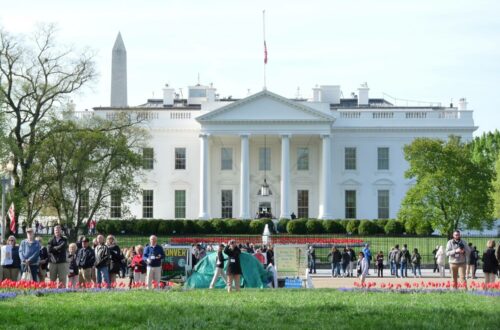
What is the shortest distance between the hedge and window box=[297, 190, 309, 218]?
7629 millimetres

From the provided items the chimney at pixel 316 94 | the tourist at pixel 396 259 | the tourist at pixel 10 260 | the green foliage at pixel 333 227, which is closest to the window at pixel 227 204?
the green foliage at pixel 333 227

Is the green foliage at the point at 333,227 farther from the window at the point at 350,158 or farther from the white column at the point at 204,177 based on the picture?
the white column at the point at 204,177

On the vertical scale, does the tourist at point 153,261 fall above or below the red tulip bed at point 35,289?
above

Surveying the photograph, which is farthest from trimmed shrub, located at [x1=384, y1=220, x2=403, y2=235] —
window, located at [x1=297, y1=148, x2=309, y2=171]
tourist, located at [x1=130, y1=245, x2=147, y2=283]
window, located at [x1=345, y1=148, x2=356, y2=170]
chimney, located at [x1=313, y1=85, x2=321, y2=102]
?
tourist, located at [x1=130, y1=245, x2=147, y2=283]

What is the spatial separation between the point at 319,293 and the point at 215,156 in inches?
2246

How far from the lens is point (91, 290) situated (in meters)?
21.3

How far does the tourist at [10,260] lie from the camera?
2407 cm

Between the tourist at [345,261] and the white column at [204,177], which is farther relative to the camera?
the white column at [204,177]

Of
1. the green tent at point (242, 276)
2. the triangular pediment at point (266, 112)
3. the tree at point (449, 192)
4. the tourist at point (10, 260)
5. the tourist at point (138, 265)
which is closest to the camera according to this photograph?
the tourist at point (10, 260)

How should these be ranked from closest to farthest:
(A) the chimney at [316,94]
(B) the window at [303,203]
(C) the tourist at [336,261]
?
1. (C) the tourist at [336,261]
2. (B) the window at [303,203]
3. (A) the chimney at [316,94]

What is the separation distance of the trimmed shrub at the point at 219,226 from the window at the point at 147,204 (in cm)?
977

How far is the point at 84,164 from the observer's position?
176 feet

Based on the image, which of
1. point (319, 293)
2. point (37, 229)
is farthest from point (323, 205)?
point (319, 293)

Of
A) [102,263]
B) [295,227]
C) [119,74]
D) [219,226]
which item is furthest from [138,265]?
[119,74]
